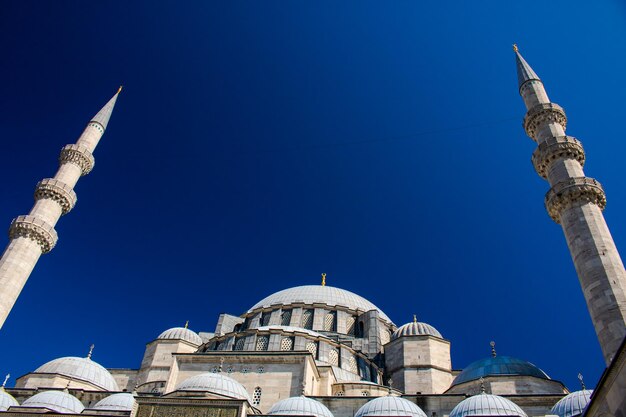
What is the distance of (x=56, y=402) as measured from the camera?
1343 centimetres

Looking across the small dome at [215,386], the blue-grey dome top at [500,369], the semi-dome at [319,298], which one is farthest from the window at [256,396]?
the semi-dome at [319,298]

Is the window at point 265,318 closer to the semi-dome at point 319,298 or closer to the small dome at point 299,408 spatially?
the semi-dome at point 319,298

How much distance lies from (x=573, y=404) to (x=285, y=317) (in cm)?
1481

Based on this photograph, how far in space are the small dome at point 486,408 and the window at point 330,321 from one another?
12.5 meters

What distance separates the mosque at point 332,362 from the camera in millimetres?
11359

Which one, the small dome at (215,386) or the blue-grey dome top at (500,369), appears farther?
the blue-grey dome top at (500,369)

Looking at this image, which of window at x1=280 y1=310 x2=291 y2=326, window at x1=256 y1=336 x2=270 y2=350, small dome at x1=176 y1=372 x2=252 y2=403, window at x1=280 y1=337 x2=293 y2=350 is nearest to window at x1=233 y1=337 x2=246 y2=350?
window at x1=256 y1=336 x2=270 y2=350

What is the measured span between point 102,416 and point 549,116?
1484 cm

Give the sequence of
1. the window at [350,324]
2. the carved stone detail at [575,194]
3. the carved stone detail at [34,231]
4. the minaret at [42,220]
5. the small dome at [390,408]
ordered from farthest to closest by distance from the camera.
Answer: the window at [350,324] < the carved stone detail at [34,231] < the minaret at [42,220] < the carved stone detail at [575,194] < the small dome at [390,408]

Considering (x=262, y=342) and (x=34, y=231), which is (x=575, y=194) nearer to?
(x=262, y=342)


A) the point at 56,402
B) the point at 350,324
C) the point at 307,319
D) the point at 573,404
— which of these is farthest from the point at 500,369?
the point at 56,402

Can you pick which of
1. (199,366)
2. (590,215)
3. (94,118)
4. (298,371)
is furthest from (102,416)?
(94,118)

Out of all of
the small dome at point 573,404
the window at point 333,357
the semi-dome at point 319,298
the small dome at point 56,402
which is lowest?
the small dome at point 56,402

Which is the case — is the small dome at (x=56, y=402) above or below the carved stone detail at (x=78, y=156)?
below
